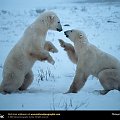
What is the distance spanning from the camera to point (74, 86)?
4145 mm

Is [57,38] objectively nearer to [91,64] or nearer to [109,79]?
[91,64]

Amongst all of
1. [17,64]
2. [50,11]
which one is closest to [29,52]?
[17,64]

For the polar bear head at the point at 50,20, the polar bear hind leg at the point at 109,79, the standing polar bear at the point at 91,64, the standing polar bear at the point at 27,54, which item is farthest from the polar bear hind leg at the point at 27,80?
the polar bear hind leg at the point at 109,79

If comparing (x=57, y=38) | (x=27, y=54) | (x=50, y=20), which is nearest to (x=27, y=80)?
(x=27, y=54)

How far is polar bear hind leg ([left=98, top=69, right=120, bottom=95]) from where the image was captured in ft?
13.4

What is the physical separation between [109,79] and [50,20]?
0.93m

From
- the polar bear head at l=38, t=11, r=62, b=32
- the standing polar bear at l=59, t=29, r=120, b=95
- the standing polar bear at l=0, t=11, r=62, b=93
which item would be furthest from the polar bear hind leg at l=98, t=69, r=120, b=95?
the polar bear head at l=38, t=11, r=62, b=32

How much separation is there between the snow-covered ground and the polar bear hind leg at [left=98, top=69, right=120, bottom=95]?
0.28 ft

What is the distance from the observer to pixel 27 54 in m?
4.22

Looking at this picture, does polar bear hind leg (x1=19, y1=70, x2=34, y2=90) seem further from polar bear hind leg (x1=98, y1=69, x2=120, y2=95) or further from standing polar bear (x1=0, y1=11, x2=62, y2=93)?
polar bear hind leg (x1=98, y1=69, x2=120, y2=95)

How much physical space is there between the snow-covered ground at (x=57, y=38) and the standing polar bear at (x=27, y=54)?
0.11 metres

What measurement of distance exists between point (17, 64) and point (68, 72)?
622mm

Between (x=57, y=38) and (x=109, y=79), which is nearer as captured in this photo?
(x=109, y=79)
